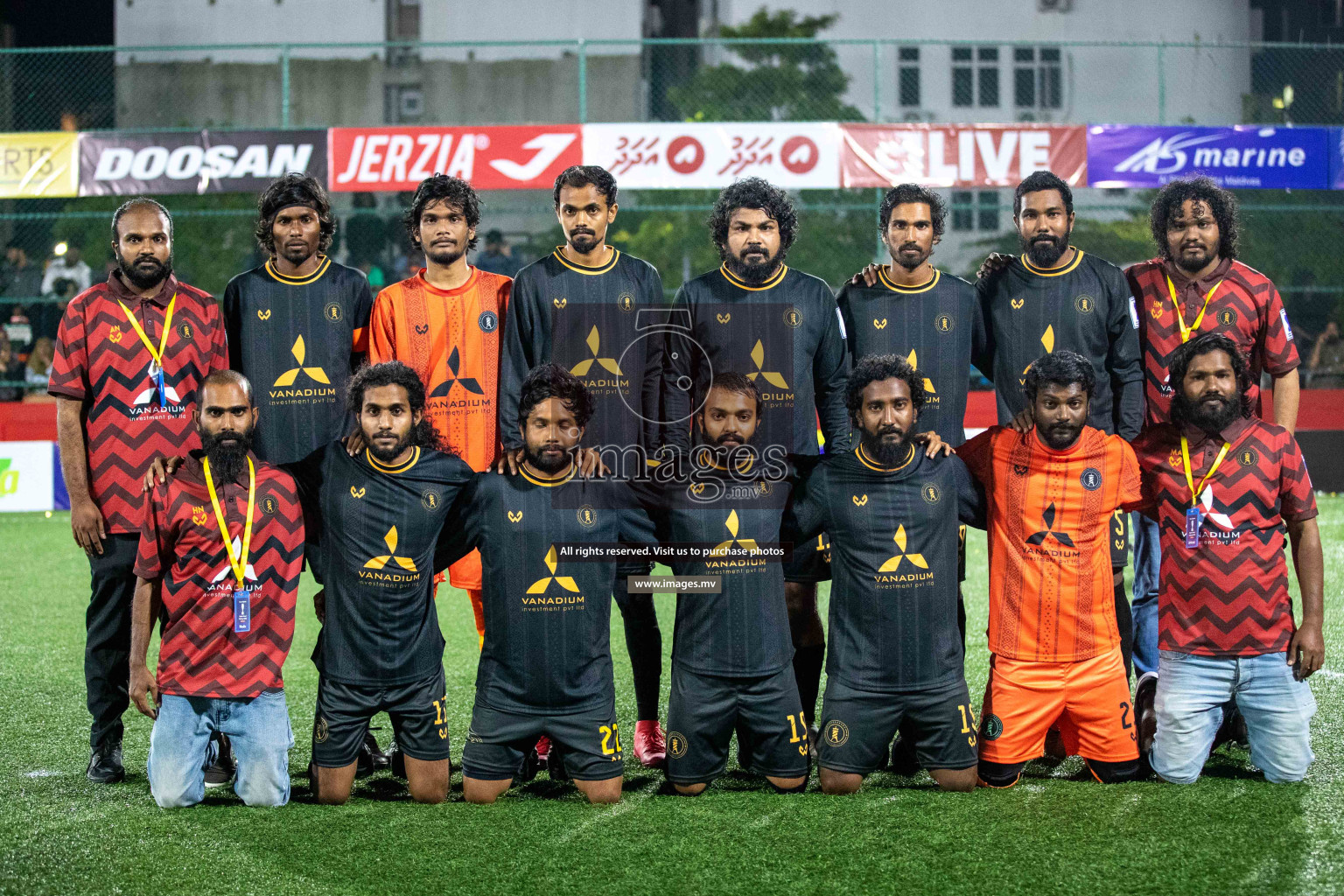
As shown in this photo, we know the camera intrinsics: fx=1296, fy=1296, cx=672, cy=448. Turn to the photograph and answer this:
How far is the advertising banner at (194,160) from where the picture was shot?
1288 cm

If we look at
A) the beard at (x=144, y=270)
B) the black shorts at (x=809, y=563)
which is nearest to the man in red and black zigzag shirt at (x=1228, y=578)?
the black shorts at (x=809, y=563)

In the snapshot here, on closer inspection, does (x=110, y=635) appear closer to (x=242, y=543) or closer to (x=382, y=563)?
(x=242, y=543)

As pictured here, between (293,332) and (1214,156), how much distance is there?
437 inches

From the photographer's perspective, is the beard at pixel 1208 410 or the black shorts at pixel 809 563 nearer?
the beard at pixel 1208 410

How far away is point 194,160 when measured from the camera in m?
13.0

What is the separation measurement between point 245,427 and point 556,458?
3.39 ft

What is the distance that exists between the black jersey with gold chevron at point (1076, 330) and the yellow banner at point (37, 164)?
36.9 feet

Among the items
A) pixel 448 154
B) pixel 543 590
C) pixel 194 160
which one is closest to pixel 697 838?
pixel 543 590

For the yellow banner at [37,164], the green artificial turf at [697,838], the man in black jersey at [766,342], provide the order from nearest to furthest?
1. the green artificial turf at [697,838]
2. the man in black jersey at [766,342]
3. the yellow banner at [37,164]

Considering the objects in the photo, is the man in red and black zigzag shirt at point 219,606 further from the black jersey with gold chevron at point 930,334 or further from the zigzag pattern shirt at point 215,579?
the black jersey with gold chevron at point 930,334

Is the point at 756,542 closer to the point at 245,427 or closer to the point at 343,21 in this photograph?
the point at 245,427

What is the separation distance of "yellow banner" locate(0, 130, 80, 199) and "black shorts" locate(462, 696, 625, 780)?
11114mm

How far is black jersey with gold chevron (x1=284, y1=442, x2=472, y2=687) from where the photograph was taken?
416 cm

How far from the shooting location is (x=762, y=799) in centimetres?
411
